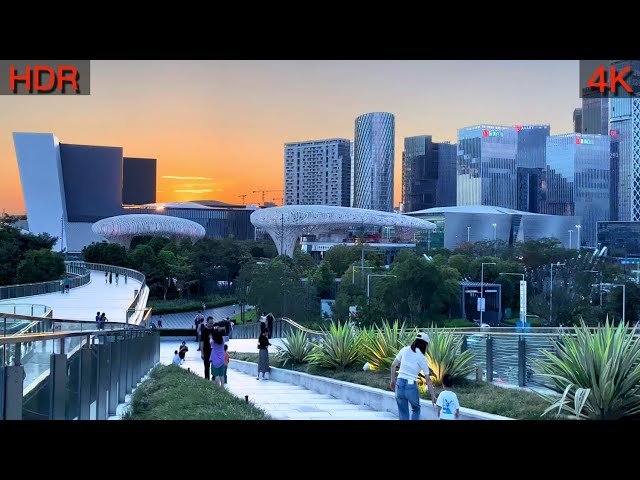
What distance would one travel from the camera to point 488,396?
976 centimetres

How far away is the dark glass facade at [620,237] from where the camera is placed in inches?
5231

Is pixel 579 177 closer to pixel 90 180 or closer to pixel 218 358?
pixel 90 180

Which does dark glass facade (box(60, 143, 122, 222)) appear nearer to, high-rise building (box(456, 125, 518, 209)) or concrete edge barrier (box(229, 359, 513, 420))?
high-rise building (box(456, 125, 518, 209))

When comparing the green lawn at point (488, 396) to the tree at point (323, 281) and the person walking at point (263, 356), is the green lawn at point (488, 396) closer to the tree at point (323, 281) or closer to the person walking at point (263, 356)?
the person walking at point (263, 356)

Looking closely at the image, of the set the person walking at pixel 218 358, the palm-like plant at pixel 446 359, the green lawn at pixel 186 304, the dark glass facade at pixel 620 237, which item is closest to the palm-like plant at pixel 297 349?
the person walking at pixel 218 358

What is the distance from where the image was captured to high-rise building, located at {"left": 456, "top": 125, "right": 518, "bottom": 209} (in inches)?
7323

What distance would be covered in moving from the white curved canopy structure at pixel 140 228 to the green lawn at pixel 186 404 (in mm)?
109655

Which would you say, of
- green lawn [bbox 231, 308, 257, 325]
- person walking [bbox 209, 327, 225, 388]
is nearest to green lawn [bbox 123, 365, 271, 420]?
person walking [bbox 209, 327, 225, 388]

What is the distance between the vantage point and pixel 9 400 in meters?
5.40

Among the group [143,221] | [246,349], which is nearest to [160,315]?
[246,349]
